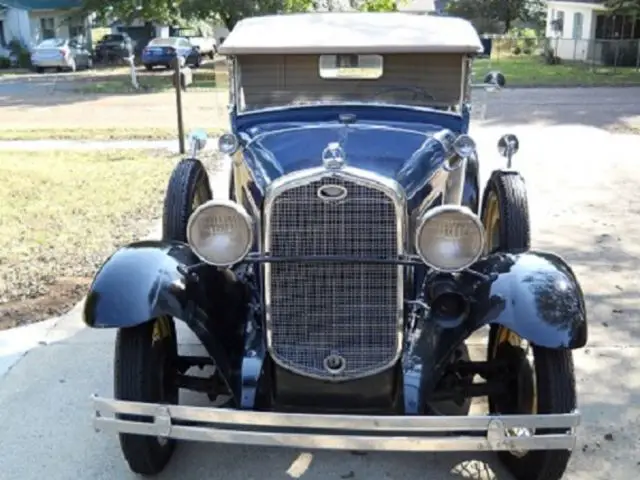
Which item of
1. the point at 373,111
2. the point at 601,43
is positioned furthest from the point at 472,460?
the point at 601,43

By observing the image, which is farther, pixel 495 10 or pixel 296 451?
pixel 495 10

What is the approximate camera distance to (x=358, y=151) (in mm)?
3539

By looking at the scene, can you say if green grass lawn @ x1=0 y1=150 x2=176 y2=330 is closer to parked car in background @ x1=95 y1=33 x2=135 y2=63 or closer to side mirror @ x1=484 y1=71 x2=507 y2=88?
side mirror @ x1=484 y1=71 x2=507 y2=88

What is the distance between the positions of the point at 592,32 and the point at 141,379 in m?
30.3

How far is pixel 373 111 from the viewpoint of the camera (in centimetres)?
413

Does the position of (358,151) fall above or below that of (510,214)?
above

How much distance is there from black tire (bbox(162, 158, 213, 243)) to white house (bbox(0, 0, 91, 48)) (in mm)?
30284

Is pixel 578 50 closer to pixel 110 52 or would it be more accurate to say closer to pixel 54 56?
pixel 110 52

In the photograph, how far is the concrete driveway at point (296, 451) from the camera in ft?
11.4

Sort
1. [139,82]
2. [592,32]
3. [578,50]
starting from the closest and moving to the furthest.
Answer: [139,82] → [578,50] → [592,32]

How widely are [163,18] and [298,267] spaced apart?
27.8 metres

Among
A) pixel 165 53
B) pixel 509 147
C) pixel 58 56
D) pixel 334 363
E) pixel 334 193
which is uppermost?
pixel 334 193

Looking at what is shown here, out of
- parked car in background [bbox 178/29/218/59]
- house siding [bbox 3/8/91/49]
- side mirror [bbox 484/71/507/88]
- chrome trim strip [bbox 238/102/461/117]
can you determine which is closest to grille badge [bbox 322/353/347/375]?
chrome trim strip [bbox 238/102/461/117]

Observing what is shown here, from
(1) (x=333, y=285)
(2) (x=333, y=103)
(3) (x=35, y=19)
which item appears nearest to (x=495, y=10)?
(3) (x=35, y=19)
